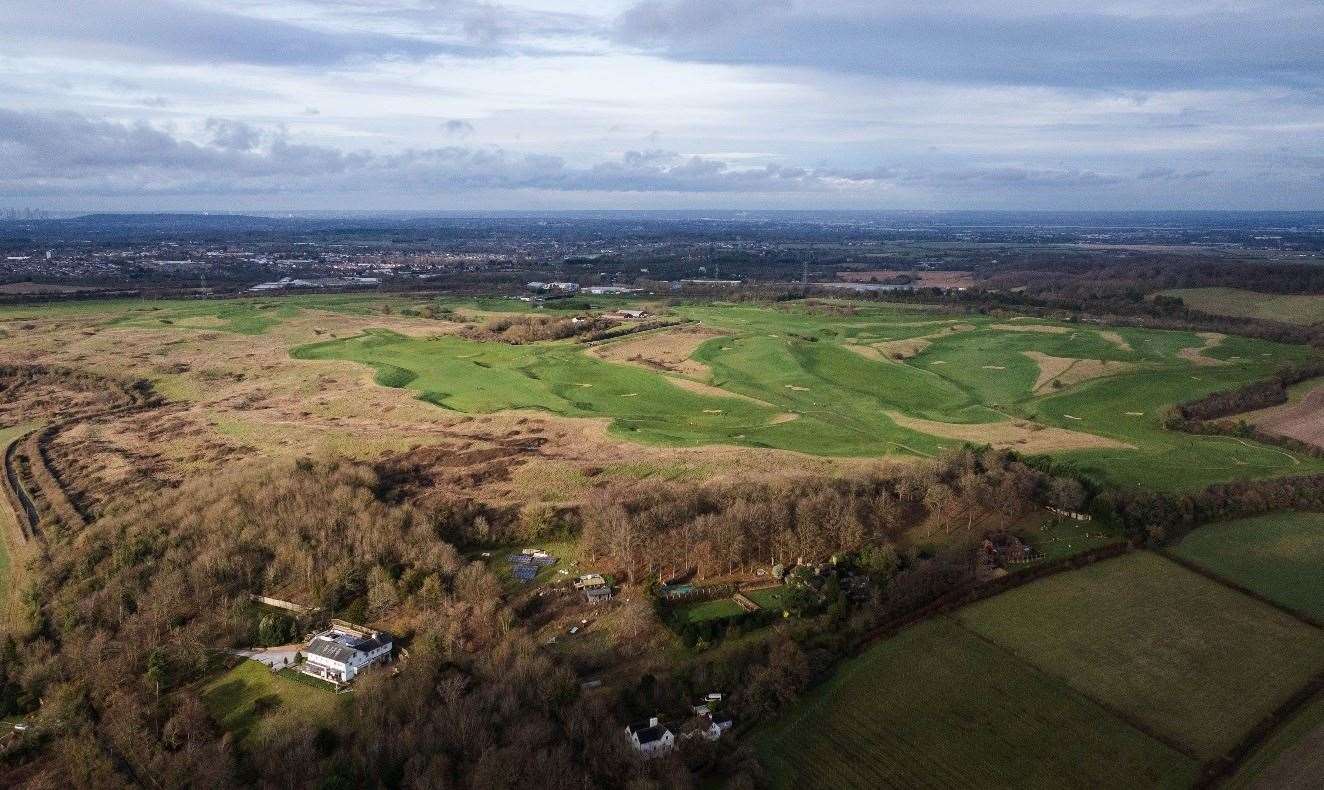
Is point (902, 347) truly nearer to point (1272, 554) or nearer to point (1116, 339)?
point (1116, 339)

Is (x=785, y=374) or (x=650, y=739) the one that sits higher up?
(x=785, y=374)

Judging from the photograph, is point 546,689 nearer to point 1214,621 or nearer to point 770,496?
point 770,496

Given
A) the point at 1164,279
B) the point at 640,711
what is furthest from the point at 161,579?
the point at 1164,279

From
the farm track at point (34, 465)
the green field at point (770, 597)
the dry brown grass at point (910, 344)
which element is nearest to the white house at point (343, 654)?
the green field at point (770, 597)

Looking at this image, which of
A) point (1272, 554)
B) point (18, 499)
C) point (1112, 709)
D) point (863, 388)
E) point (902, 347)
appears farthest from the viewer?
point (902, 347)

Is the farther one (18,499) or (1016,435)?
(1016,435)

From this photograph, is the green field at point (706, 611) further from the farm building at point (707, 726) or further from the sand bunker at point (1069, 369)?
the sand bunker at point (1069, 369)

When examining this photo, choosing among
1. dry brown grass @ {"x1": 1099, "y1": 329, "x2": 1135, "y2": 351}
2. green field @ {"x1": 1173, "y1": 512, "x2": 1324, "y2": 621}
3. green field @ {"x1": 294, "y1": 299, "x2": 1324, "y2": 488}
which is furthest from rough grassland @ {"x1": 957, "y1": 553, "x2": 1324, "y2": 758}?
dry brown grass @ {"x1": 1099, "y1": 329, "x2": 1135, "y2": 351}

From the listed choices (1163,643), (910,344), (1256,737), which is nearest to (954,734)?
(1256,737)
